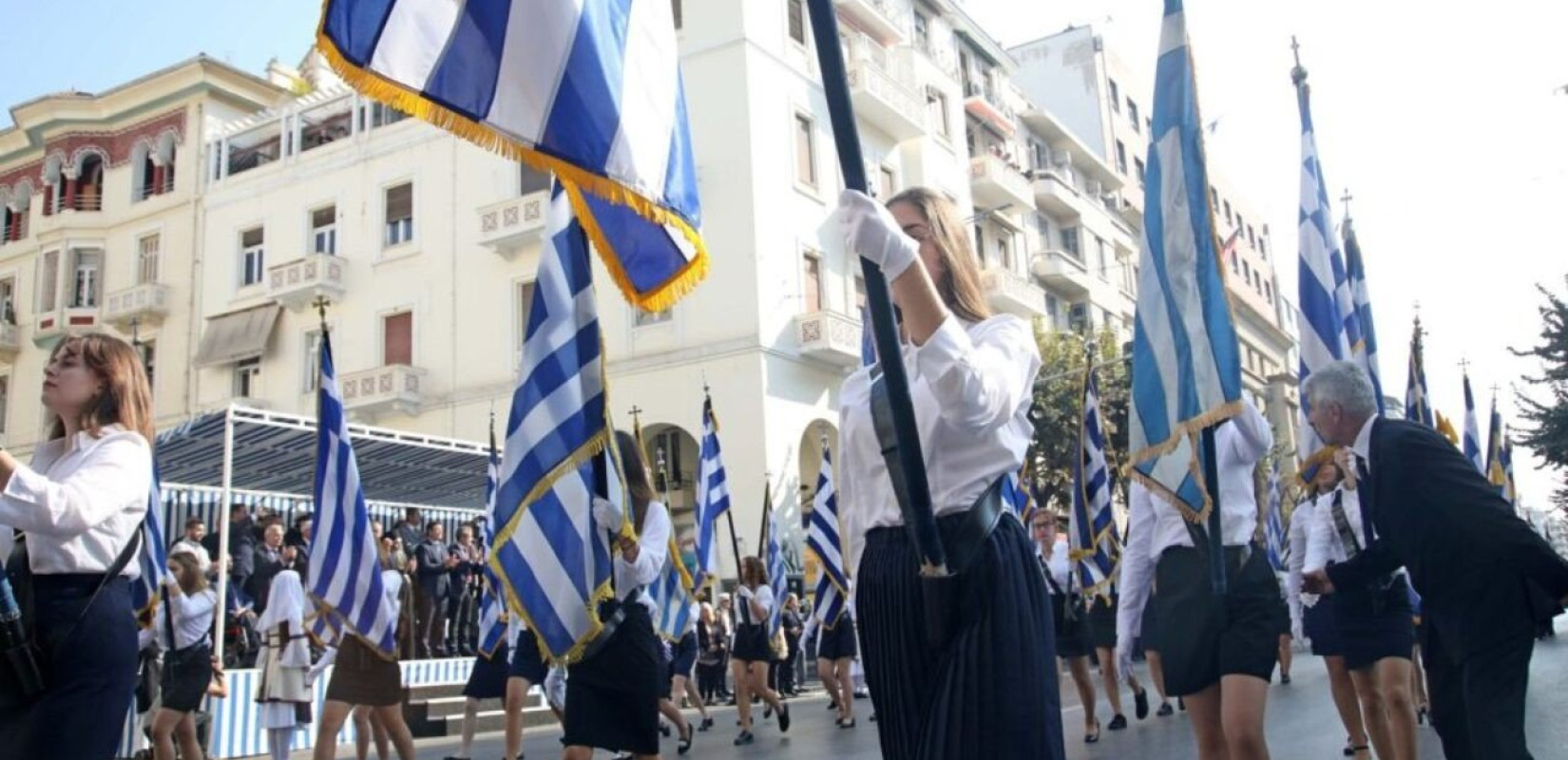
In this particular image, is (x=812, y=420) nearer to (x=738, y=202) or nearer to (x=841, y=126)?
(x=738, y=202)

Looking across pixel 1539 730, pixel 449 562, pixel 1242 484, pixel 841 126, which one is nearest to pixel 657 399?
pixel 449 562

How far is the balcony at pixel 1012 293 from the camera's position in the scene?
3522 cm

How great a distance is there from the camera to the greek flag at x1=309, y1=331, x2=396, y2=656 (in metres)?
9.99

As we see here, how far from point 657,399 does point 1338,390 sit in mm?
23314

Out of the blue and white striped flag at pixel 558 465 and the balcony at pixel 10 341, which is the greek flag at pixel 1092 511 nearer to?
the blue and white striped flag at pixel 558 465

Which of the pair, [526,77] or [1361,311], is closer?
[526,77]

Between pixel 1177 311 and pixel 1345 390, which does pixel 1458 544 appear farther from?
pixel 1177 311

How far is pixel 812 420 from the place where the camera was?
28891 mm

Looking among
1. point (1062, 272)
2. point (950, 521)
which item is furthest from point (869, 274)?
point (1062, 272)

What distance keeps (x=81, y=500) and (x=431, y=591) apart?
15.3m

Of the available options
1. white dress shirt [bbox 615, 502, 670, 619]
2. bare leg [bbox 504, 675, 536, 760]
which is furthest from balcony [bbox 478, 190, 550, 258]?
white dress shirt [bbox 615, 502, 670, 619]

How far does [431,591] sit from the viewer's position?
18.9m

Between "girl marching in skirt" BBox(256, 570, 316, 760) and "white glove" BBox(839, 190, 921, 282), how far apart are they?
32.8ft

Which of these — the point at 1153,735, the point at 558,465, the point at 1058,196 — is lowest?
the point at 1153,735
